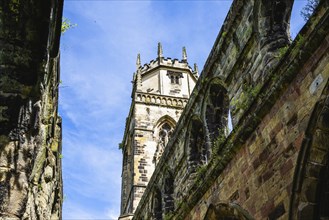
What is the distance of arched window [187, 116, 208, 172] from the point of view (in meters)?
10.5

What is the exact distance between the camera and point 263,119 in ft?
18.9

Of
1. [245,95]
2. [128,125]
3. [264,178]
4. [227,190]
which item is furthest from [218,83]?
[128,125]

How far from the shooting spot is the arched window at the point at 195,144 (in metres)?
10.5

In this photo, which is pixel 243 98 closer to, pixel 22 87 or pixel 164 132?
pixel 22 87

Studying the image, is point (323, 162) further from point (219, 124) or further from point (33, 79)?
point (219, 124)

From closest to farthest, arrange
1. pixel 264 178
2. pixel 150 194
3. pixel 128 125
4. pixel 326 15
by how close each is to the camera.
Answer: pixel 326 15, pixel 264 178, pixel 150 194, pixel 128 125

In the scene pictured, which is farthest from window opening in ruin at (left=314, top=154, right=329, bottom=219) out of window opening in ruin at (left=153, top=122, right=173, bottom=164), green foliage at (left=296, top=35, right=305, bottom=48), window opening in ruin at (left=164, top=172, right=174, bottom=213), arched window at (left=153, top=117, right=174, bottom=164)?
arched window at (left=153, top=117, right=174, bottom=164)

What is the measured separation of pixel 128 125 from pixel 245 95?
21.8m

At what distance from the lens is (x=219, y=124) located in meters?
9.59

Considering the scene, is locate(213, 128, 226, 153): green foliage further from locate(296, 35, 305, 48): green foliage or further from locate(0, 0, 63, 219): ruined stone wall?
locate(0, 0, 63, 219): ruined stone wall

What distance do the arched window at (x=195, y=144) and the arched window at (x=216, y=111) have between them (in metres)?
0.81

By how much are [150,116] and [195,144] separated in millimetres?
15480

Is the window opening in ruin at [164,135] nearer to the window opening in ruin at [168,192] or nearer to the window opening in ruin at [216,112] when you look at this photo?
the window opening in ruin at [168,192]

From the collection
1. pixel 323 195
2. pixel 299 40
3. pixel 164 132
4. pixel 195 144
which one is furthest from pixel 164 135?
pixel 323 195
